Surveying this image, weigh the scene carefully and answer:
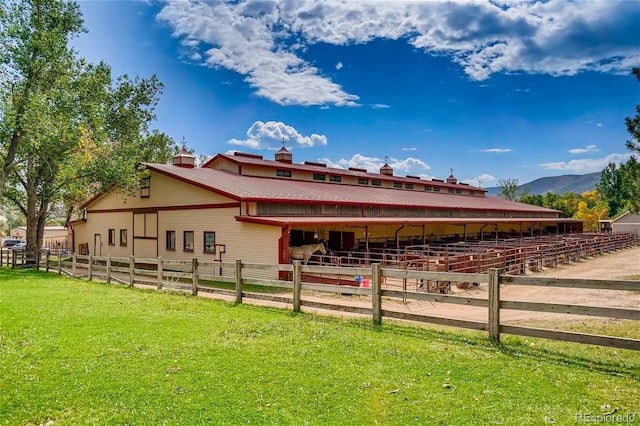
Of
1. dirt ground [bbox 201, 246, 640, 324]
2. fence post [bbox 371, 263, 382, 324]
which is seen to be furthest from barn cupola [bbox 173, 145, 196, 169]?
fence post [bbox 371, 263, 382, 324]

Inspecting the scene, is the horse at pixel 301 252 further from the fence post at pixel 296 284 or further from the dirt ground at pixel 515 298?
the fence post at pixel 296 284

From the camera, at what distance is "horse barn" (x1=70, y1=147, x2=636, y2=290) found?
1936cm

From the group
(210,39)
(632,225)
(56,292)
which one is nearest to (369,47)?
(210,39)

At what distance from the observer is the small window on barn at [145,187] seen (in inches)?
1018

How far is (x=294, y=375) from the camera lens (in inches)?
228

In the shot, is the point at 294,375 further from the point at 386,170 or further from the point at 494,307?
the point at 386,170

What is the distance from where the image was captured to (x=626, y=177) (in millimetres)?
16297

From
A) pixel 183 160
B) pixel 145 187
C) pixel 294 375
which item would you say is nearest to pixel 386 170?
pixel 183 160

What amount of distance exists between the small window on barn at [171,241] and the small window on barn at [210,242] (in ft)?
9.76

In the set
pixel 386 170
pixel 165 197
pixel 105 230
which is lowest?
pixel 105 230

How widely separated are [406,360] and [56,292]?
12.3 metres

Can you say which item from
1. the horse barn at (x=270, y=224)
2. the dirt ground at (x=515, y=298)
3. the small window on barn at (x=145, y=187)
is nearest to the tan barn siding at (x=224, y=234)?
the horse barn at (x=270, y=224)

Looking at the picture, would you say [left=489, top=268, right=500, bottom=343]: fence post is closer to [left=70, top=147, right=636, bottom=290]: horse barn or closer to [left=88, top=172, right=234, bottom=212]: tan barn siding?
[left=70, top=147, right=636, bottom=290]: horse barn

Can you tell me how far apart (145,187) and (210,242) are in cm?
759
